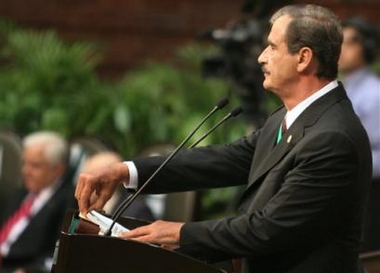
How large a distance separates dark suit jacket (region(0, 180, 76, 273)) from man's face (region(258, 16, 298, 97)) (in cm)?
292

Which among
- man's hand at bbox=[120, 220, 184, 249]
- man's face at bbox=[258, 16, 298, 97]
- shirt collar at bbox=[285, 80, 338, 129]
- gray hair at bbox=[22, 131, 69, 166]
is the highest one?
man's face at bbox=[258, 16, 298, 97]

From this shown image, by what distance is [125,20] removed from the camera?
32.7 feet

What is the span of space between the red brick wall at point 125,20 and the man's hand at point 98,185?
20.7 ft

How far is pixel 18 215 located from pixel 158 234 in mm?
3224

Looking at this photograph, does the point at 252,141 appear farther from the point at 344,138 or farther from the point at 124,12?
the point at 124,12

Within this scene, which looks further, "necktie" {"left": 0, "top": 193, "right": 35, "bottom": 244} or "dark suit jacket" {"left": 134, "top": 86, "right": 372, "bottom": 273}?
"necktie" {"left": 0, "top": 193, "right": 35, "bottom": 244}

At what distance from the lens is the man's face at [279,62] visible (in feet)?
10.9

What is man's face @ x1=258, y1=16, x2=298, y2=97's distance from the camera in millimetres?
3332

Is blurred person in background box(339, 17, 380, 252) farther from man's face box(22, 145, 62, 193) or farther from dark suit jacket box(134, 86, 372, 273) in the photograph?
dark suit jacket box(134, 86, 372, 273)

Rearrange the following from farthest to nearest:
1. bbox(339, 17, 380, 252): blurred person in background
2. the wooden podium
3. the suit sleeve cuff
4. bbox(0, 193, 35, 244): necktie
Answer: bbox(0, 193, 35, 244): necktie → bbox(339, 17, 380, 252): blurred person in background → the suit sleeve cuff → the wooden podium

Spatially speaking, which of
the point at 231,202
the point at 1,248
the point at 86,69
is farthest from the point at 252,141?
the point at 86,69

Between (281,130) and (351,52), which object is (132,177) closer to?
(281,130)

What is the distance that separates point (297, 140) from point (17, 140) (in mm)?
3990

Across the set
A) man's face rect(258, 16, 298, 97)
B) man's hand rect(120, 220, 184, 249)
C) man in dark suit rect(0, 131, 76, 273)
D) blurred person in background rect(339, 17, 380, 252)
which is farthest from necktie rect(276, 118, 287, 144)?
man in dark suit rect(0, 131, 76, 273)
